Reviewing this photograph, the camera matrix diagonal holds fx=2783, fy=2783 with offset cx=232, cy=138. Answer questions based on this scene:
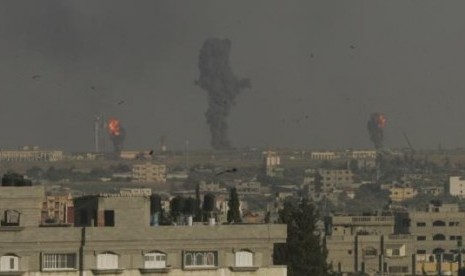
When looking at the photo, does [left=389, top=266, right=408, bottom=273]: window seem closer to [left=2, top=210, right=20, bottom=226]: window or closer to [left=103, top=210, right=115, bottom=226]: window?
[left=103, top=210, right=115, bottom=226]: window

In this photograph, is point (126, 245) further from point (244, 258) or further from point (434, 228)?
point (434, 228)

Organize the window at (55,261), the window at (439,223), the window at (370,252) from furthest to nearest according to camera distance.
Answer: the window at (439,223) → the window at (370,252) → the window at (55,261)

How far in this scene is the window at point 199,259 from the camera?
37.9 metres

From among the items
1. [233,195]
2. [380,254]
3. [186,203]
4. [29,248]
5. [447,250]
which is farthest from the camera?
[447,250]

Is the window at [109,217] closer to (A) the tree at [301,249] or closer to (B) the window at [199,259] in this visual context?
(B) the window at [199,259]

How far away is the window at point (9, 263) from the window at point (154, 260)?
1.79 m

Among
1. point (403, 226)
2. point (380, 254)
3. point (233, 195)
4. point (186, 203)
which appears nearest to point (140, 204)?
point (186, 203)

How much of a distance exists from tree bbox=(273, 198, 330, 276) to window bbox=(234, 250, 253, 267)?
1142 centimetres

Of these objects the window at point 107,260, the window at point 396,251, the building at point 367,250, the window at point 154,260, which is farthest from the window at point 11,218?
the window at point 396,251

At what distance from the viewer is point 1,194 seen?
38312 mm

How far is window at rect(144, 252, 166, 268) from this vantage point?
37781mm

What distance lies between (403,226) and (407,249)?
24.5 m

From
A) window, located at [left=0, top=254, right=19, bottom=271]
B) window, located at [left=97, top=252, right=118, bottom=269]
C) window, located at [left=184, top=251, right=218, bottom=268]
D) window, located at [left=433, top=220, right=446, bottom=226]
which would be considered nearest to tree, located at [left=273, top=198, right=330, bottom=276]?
window, located at [left=184, top=251, right=218, bottom=268]

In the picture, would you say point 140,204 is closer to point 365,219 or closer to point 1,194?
point 1,194
